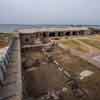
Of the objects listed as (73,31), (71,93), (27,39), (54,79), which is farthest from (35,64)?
(73,31)

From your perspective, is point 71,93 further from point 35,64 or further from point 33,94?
point 35,64

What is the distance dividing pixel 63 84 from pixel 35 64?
11.2 feet

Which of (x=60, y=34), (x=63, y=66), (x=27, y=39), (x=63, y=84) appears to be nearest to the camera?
(x=63, y=84)

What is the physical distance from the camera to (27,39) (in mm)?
21234

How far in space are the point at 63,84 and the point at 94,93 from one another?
1.33 m

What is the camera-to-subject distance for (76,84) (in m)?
Result: 6.85

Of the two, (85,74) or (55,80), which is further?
(85,74)

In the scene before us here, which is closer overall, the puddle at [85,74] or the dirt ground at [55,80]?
the dirt ground at [55,80]

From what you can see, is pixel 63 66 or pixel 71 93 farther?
pixel 63 66

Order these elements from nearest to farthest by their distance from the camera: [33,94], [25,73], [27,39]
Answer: [33,94] → [25,73] → [27,39]

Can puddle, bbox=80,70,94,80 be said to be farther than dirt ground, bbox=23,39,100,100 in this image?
Yes

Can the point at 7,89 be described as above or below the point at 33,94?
above

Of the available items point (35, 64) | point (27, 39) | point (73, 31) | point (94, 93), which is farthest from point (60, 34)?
point (94, 93)

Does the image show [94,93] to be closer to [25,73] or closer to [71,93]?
[71,93]
